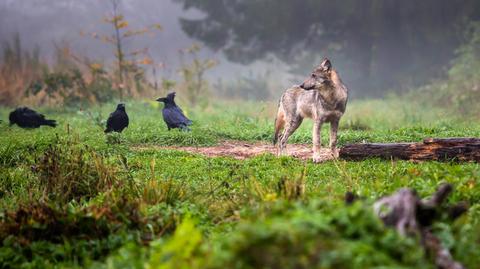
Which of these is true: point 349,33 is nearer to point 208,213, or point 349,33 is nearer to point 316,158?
point 316,158

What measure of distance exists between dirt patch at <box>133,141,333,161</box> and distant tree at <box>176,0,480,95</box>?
19791mm

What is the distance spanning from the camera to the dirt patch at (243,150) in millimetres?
10367

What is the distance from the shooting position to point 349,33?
3186 centimetres

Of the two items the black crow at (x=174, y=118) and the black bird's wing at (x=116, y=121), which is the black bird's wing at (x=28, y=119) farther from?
the black crow at (x=174, y=118)

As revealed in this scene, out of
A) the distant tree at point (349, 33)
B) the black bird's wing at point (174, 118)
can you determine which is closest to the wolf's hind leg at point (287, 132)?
the black bird's wing at point (174, 118)

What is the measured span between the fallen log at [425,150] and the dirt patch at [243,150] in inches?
36.6

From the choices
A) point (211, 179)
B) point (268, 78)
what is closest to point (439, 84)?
point (268, 78)

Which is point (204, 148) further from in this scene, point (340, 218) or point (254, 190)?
point (340, 218)

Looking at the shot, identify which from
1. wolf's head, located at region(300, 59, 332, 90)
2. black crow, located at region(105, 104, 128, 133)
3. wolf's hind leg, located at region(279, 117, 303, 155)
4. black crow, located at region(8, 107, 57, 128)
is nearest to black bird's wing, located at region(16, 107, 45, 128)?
black crow, located at region(8, 107, 57, 128)

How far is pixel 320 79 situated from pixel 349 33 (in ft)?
76.9

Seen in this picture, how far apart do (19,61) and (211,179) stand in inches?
710

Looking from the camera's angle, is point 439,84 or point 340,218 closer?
point 340,218

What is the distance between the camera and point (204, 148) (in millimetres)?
11352

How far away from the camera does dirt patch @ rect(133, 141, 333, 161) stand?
34.0 ft
